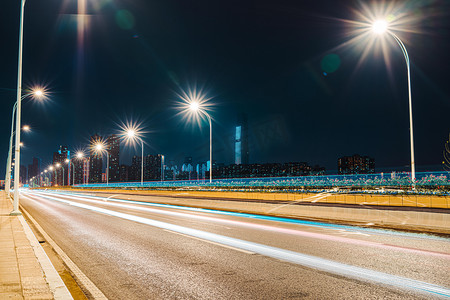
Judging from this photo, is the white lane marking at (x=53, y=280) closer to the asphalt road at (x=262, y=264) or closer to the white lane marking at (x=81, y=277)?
the white lane marking at (x=81, y=277)

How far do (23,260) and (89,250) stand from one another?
2.56m

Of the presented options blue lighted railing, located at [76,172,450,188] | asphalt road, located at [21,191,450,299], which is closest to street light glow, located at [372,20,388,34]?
asphalt road, located at [21,191,450,299]

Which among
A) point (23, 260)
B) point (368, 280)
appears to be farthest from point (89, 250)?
point (368, 280)

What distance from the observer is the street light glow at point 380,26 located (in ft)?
55.9

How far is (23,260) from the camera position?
6672 mm

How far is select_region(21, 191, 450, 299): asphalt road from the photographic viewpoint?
17.5ft

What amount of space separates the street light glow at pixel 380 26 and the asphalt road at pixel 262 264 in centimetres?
1066

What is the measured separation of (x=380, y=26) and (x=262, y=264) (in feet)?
49.5

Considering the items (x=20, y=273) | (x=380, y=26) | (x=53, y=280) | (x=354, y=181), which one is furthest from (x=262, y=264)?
(x=354, y=181)

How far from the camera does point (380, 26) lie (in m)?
17.1

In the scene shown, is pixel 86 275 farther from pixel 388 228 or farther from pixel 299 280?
pixel 388 228

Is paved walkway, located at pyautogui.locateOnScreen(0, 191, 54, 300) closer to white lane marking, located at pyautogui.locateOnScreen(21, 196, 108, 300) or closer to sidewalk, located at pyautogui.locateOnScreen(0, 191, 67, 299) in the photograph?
sidewalk, located at pyautogui.locateOnScreen(0, 191, 67, 299)

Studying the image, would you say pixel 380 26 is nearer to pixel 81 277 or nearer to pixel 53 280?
pixel 81 277

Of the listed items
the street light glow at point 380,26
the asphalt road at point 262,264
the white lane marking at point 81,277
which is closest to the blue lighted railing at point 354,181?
the street light glow at point 380,26
